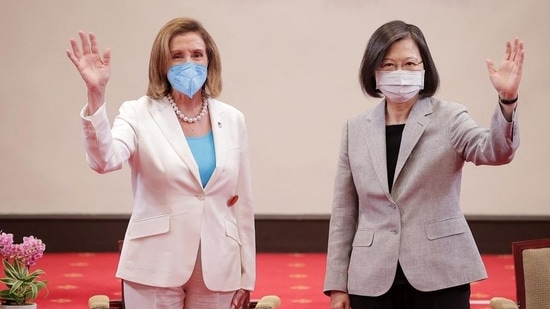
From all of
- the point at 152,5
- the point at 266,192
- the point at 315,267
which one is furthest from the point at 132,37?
→ the point at 315,267

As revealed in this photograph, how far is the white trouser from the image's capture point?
284cm

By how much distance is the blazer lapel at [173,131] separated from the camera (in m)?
2.88

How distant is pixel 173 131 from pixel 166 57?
253mm

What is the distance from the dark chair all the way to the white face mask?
794 millimetres

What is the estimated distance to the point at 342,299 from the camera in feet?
9.60

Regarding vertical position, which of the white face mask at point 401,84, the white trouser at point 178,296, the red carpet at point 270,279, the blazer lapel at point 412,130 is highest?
the white face mask at point 401,84

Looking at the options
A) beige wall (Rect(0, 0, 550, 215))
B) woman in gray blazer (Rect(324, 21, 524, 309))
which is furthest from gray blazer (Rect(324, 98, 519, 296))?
beige wall (Rect(0, 0, 550, 215))

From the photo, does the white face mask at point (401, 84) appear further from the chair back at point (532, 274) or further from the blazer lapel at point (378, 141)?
the chair back at point (532, 274)

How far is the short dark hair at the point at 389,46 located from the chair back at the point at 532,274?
2.48 feet

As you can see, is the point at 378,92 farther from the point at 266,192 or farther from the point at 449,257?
the point at 266,192

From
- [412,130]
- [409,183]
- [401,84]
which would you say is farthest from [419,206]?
[401,84]

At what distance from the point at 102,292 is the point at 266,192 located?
7.23 ft

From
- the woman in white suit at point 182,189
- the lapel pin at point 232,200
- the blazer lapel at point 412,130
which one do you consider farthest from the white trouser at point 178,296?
the blazer lapel at point 412,130

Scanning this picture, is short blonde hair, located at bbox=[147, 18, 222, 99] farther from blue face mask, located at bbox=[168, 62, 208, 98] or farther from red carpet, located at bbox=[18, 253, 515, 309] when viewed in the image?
red carpet, located at bbox=[18, 253, 515, 309]
